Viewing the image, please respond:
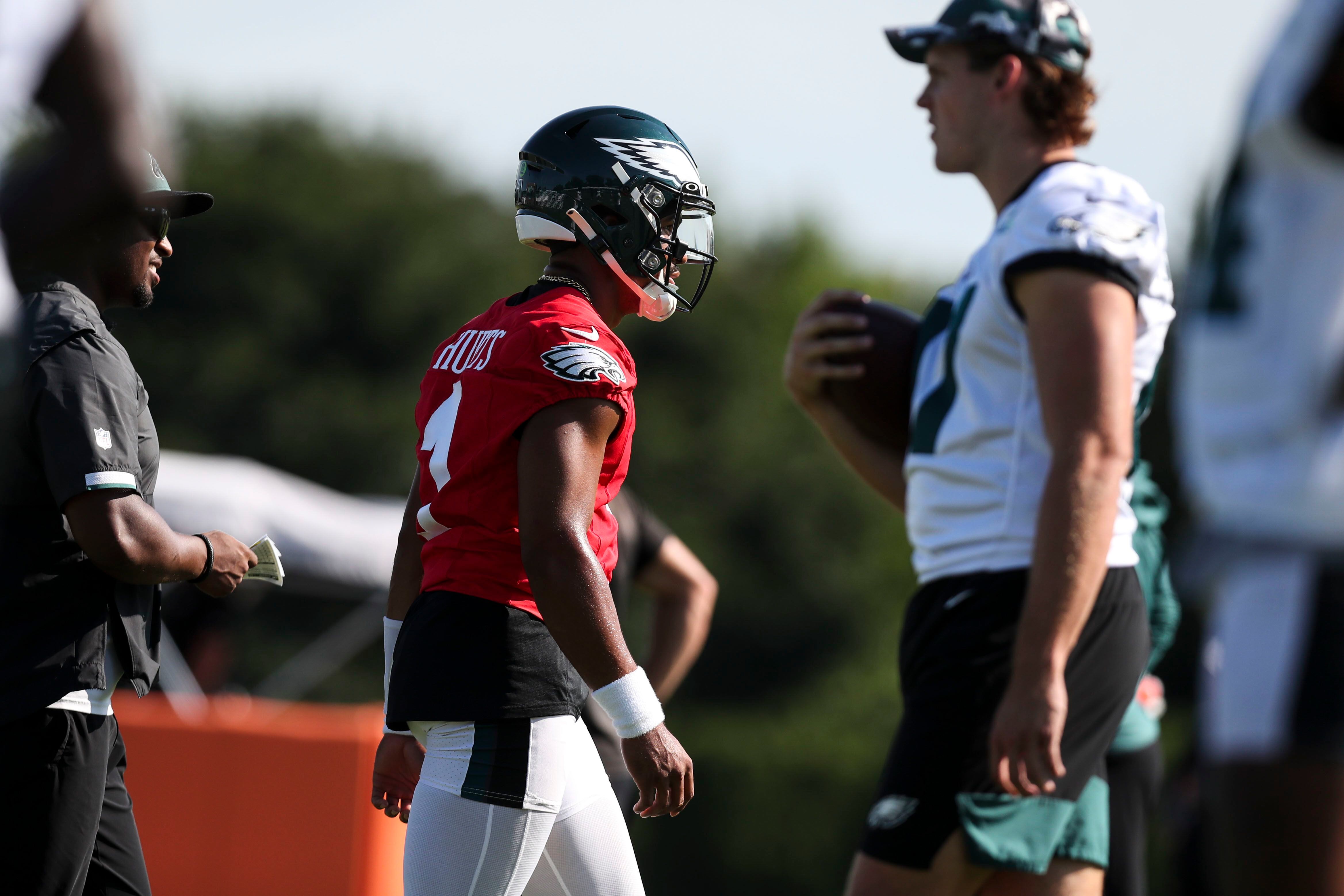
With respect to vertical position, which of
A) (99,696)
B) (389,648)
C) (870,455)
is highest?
(870,455)

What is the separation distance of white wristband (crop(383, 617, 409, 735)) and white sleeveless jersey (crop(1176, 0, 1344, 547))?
1.95 m

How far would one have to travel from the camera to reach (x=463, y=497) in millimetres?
3418

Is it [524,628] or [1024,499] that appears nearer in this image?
[1024,499]

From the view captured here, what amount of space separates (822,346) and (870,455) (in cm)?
29

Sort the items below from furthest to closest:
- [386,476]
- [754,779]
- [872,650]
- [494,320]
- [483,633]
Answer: [872,650] → [386,476] → [754,779] → [494,320] → [483,633]

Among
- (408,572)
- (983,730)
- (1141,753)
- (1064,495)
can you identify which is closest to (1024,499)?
(1064,495)

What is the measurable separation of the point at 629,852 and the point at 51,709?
1.42 meters

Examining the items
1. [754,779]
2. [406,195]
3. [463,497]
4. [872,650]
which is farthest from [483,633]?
[406,195]

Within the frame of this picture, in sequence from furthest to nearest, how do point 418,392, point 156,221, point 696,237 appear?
point 418,392, point 156,221, point 696,237

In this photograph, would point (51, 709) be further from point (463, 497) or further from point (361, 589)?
point (361, 589)

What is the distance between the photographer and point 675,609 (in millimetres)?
6059

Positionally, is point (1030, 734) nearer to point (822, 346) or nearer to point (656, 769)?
point (656, 769)

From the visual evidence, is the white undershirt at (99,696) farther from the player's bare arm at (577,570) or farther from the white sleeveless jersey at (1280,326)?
the white sleeveless jersey at (1280,326)

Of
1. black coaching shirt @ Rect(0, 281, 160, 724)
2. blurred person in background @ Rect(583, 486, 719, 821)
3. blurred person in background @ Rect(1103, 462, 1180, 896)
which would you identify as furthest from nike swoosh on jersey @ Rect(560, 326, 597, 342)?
blurred person in background @ Rect(1103, 462, 1180, 896)
